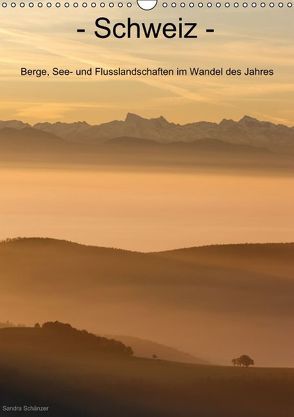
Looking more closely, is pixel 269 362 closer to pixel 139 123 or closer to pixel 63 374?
pixel 63 374

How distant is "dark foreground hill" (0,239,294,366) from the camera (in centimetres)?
1127

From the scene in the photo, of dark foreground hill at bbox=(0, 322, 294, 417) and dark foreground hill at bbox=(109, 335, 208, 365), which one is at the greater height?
dark foreground hill at bbox=(109, 335, 208, 365)

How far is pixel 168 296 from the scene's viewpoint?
11367 millimetres

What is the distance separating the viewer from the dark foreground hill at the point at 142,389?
11.0m

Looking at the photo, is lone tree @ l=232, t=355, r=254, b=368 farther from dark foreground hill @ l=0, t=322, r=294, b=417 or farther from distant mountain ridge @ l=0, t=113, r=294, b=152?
distant mountain ridge @ l=0, t=113, r=294, b=152

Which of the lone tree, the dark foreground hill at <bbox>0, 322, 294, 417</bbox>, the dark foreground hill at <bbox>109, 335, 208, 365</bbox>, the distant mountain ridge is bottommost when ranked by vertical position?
the dark foreground hill at <bbox>0, 322, 294, 417</bbox>

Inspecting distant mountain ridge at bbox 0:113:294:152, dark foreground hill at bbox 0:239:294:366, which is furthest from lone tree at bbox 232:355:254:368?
distant mountain ridge at bbox 0:113:294:152

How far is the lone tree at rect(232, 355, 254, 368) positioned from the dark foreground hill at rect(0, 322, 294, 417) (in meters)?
0.08

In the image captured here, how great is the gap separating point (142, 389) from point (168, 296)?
106cm

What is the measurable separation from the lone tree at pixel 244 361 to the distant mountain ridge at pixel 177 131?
2414mm

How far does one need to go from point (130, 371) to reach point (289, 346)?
1818 millimetres

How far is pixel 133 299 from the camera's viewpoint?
11.2 meters

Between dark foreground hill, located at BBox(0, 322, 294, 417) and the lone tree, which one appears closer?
dark foreground hill, located at BBox(0, 322, 294, 417)

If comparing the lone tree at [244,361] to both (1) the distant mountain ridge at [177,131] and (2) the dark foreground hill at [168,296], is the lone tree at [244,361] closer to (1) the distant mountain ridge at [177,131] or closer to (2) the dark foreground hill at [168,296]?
(2) the dark foreground hill at [168,296]
